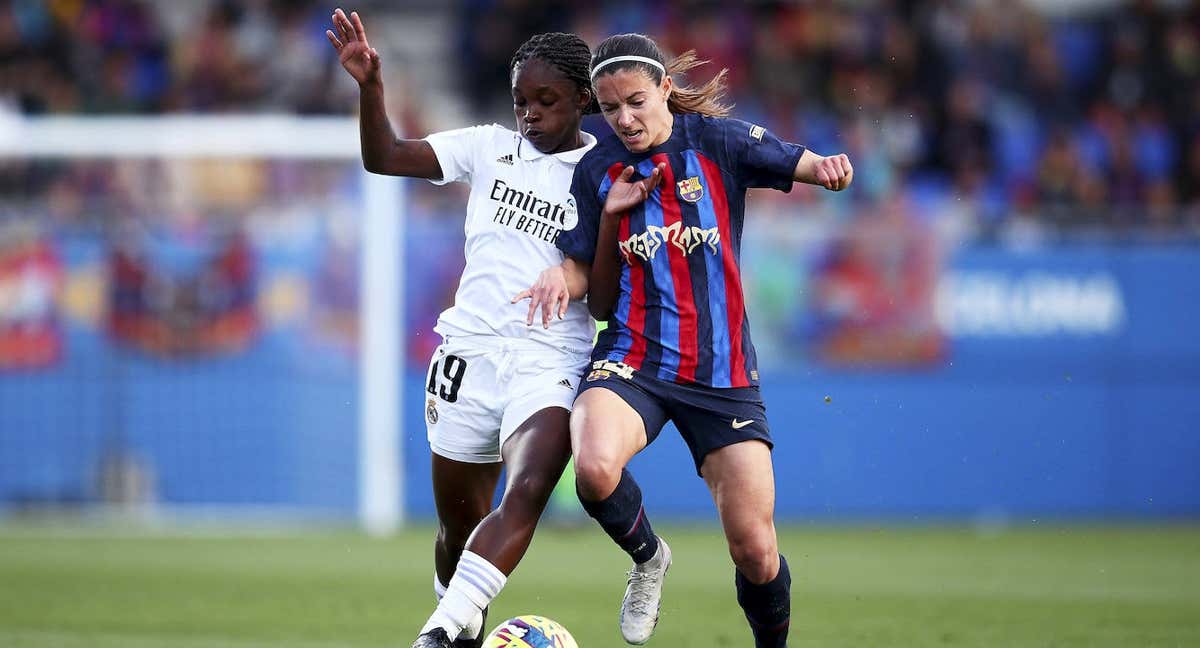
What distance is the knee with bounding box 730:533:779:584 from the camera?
569 cm

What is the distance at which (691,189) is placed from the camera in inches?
229

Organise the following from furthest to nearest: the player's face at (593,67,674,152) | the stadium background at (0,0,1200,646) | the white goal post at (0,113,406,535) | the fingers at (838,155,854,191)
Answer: the stadium background at (0,0,1200,646)
the white goal post at (0,113,406,535)
the player's face at (593,67,674,152)
the fingers at (838,155,854,191)

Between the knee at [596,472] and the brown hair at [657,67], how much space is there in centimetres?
132

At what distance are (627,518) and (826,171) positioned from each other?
1.40 metres

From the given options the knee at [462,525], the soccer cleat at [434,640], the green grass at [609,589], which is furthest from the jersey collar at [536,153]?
the green grass at [609,589]

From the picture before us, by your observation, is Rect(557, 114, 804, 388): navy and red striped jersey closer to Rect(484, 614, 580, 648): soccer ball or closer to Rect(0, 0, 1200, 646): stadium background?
Rect(484, 614, 580, 648): soccer ball

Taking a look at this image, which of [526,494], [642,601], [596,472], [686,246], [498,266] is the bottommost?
[642,601]

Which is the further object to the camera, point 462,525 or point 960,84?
point 960,84

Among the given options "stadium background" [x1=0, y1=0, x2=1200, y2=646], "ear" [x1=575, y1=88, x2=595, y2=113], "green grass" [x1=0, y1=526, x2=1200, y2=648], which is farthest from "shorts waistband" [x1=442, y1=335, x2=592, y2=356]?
"stadium background" [x1=0, y1=0, x2=1200, y2=646]

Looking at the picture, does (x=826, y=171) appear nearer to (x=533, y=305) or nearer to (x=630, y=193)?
(x=630, y=193)

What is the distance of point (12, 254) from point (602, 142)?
912cm

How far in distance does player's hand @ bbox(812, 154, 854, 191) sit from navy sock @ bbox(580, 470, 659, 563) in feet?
4.02

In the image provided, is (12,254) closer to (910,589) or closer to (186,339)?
(186,339)

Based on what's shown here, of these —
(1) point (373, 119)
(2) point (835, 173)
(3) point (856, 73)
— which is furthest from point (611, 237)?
(3) point (856, 73)
